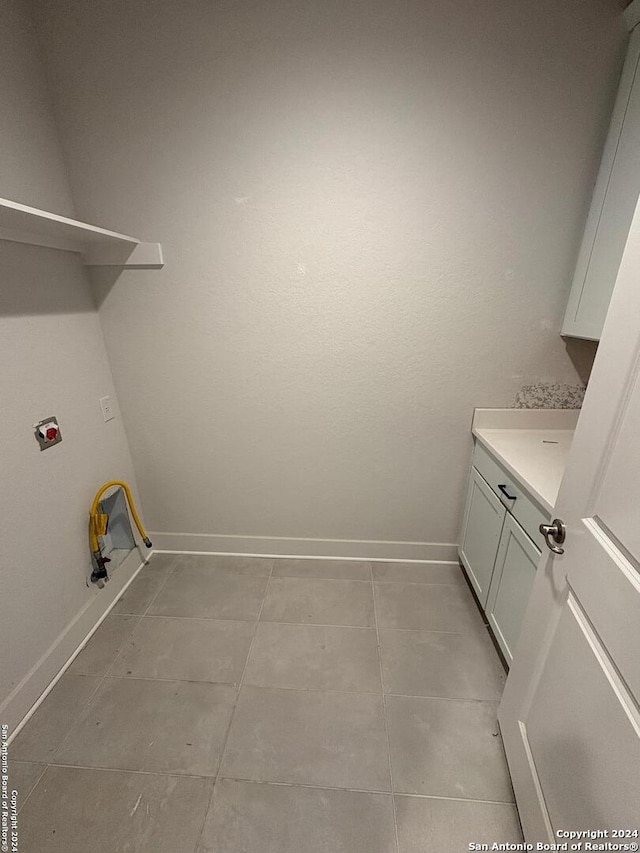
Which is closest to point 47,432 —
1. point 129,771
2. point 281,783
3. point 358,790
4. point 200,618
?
point 200,618

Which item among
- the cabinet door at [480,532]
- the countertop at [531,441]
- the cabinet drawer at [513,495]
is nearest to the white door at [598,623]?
the cabinet drawer at [513,495]

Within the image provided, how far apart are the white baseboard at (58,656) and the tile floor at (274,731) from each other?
44 millimetres

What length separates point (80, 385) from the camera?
5.17 ft

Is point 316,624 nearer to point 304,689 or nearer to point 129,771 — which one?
point 304,689

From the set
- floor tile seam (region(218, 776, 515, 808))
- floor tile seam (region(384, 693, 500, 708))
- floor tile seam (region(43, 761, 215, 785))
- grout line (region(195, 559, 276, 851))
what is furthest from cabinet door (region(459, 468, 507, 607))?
floor tile seam (region(43, 761, 215, 785))

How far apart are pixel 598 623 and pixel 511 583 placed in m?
0.69

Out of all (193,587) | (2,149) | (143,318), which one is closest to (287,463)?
(193,587)

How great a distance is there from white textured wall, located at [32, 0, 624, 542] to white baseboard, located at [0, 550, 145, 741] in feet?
2.45

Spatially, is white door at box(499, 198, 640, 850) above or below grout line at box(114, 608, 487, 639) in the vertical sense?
above

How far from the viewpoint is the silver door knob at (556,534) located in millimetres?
869

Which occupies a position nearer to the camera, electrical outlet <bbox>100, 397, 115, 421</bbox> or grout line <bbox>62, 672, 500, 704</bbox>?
→ grout line <bbox>62, 672, 500, 704</bbox>

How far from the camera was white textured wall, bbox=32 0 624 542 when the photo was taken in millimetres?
1277

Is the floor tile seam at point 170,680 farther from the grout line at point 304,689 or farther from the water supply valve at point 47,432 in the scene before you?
the water supply valve at point 47,432

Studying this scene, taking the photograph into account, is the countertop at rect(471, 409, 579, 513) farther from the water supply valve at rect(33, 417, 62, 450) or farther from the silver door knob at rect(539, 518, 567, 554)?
the water supply valve at rect(33, 417, 62, 450)
